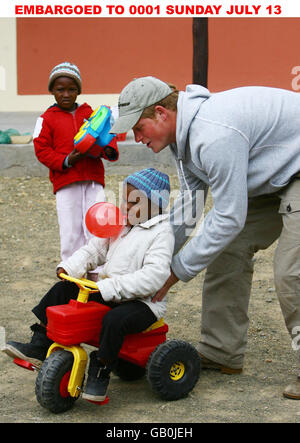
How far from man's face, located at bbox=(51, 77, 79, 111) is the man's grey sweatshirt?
68.0 inches

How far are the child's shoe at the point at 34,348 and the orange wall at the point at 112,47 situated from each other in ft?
25.9

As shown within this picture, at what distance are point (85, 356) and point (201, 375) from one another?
0.78 m

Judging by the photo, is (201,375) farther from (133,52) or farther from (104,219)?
(133,52)

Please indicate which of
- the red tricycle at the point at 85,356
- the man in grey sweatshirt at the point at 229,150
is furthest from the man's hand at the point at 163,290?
the red tricycle at the point at 85,356

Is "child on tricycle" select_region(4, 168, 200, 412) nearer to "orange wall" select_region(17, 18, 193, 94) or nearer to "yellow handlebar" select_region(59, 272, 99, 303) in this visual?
"yellow handlebar" select_region(59, 272, 99, 303)

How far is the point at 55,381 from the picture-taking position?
10.1 feet

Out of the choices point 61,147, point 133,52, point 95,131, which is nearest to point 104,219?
point 95,131

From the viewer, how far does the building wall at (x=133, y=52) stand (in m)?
10.7

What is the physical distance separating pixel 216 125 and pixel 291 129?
368 mm

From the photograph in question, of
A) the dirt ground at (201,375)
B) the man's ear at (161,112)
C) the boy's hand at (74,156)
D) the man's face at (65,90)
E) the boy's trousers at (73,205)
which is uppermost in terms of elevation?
the man's ear at (161,112)

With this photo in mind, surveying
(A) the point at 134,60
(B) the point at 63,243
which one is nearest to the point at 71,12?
(A) the point at 134,60

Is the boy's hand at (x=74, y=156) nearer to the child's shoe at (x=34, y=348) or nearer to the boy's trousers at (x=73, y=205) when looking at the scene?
the boy's trousers at (x=73, y=205)

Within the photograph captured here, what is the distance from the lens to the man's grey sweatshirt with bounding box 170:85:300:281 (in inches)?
118

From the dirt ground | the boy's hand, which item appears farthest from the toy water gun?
the dirt ground
